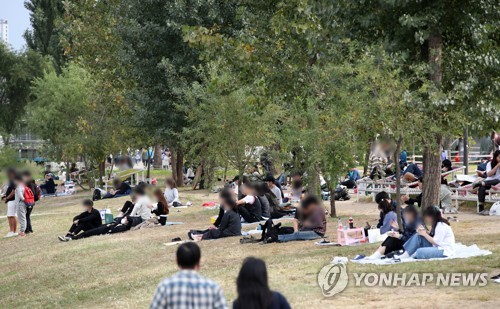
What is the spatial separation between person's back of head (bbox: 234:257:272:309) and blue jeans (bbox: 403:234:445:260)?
7105mm

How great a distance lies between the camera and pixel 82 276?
56.2 ft

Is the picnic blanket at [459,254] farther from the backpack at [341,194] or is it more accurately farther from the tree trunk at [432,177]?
the backpack at [341,194]

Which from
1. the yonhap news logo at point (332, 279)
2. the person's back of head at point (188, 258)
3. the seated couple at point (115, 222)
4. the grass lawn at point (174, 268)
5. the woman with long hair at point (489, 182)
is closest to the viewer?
the person's back of head at point (188, 258)

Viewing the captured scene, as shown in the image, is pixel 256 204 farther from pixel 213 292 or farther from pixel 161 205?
pixel 213 292

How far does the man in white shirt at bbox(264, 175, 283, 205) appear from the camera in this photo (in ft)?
79.3

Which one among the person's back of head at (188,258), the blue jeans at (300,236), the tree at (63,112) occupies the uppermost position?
the tree at (63,112)

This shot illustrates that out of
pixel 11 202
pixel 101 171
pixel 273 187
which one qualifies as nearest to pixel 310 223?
pixel 273 187

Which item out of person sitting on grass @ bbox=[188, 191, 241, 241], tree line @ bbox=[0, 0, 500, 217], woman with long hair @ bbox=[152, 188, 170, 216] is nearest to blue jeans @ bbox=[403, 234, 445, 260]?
tree line @ bbox=[0, 0, 500, 217]

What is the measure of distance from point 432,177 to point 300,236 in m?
2.99

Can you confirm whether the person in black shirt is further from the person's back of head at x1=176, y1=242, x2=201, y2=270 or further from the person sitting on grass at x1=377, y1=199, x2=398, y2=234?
the person's back of head at x1=176, y1=242, x2=201, y2=270

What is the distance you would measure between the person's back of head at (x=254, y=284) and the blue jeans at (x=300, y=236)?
10818mm

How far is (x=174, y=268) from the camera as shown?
1622 centimetres

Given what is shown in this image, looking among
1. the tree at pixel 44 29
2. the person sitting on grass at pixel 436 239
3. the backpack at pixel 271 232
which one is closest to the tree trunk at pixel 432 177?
the backpack at pixel 271 232

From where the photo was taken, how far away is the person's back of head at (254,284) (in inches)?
275
